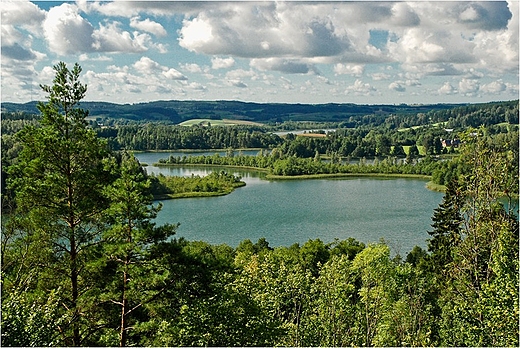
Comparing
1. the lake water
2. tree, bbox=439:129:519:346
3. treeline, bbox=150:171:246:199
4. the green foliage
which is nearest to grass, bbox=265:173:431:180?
the lake water

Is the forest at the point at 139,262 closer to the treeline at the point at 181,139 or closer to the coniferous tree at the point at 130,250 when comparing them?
the coniferous tree at the point at 130,250

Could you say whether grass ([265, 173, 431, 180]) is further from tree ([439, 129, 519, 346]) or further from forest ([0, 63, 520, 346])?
tree ([439, 129, 519, 346])

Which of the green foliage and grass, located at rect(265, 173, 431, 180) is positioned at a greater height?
the green foliage

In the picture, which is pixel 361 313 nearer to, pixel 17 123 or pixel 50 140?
pixel 50 140

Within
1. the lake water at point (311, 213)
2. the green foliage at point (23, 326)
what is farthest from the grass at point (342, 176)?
the green foliage at point (23, 326)

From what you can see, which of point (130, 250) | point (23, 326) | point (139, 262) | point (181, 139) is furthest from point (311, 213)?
point (181, 139)

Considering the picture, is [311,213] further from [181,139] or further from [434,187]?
[181,139]

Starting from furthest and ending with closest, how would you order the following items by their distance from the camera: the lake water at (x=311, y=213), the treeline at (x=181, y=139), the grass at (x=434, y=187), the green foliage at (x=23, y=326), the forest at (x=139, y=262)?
the treeline at (x=181, y=139) → the grass at (x=434, y=187) → the lake water at (x=311, y=213) → the forest at (x=139, y=262) → the green foliage at (x=23, y=326)
